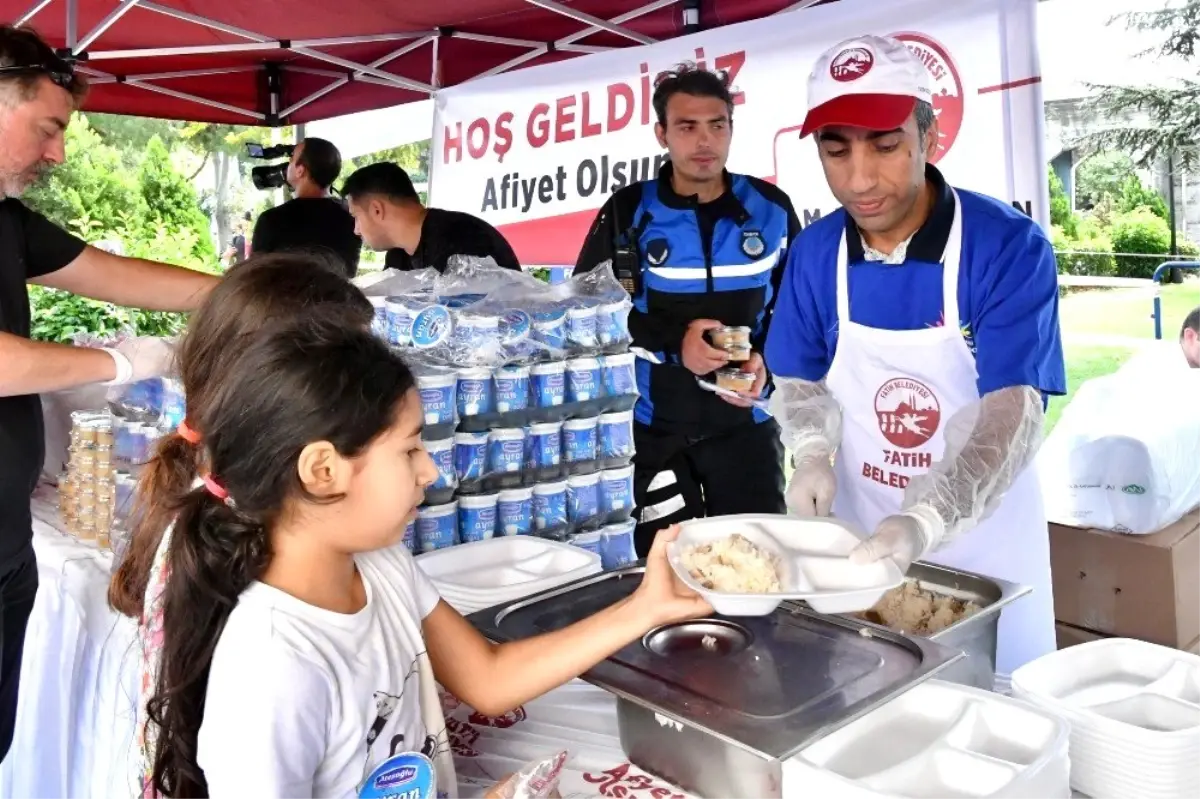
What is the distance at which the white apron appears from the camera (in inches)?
80.0

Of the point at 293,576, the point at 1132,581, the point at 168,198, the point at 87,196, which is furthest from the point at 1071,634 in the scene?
the point at 87,196

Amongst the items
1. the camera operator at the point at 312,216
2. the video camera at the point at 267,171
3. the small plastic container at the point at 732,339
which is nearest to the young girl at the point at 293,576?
the small plastic container at the point at 732,339

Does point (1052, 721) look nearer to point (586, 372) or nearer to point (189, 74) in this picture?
point (586, 372)

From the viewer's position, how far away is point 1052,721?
1.02 metres

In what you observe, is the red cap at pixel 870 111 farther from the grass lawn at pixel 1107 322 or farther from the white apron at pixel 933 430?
the grass lawn at pixel 1107 322

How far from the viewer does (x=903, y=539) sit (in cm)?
144

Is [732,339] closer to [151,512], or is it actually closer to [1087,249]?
[151,512]

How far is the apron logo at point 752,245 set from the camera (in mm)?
3100

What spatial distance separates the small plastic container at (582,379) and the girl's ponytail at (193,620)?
108 centimetres

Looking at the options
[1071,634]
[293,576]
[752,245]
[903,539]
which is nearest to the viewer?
[293,576]

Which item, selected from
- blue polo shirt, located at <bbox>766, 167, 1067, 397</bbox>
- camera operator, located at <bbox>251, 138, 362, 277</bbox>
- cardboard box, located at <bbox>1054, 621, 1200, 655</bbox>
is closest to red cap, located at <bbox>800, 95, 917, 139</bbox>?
blue polo shirt, located at <bbox>766, 167, 1067, 397</bbox>

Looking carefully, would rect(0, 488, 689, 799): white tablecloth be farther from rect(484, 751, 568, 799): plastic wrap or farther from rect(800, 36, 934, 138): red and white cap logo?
rect(800, 36, 934, 138): red and white cap logo

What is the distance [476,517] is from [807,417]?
74cm

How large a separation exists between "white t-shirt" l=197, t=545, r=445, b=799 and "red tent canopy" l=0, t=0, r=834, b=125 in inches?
114
